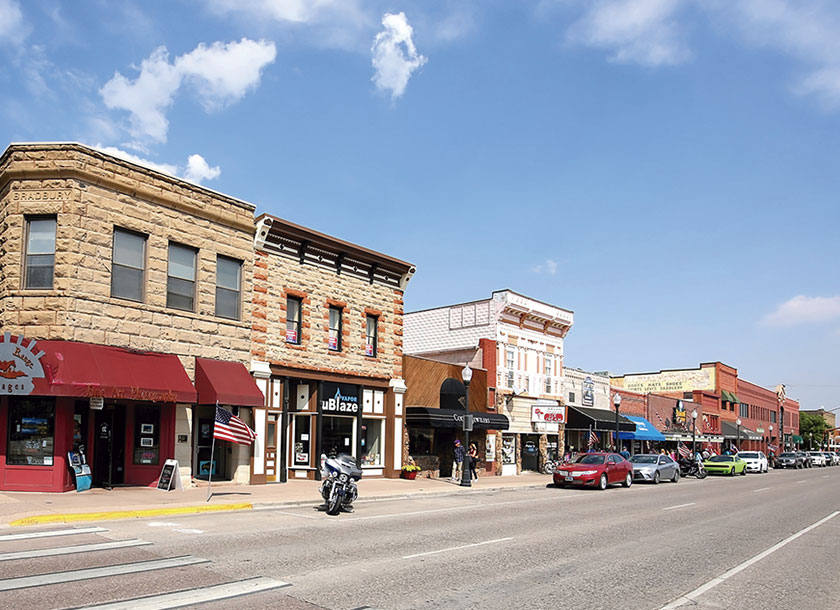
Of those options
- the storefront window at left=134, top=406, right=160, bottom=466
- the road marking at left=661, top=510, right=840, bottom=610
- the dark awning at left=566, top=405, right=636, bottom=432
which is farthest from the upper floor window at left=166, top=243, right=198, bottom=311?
the dark awning at left=566, top=405, right=636, bottom=432

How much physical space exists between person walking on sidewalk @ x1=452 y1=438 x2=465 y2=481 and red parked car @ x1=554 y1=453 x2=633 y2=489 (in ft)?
12.7

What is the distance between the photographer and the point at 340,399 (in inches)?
1065

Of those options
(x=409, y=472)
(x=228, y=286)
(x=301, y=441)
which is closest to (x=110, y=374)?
(x=228, y=286)

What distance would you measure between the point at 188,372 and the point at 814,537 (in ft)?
53.1

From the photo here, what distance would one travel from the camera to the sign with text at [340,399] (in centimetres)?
2648

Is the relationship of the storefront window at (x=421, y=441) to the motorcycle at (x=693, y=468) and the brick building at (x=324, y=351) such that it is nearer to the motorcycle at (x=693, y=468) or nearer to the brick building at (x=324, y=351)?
the brick building at (x=324, y=351)

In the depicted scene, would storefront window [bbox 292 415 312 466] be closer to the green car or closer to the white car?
the green car

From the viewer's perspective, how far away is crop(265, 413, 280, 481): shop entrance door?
79.8 feet

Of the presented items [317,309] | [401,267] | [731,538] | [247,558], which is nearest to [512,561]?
[247,558]

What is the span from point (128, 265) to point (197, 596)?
1436cm

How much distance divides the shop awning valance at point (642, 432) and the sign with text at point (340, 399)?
23.8 meters

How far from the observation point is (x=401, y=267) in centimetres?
2991

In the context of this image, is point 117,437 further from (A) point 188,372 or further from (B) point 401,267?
(B) point 401,267

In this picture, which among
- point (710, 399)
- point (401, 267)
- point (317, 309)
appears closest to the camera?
point (317, 309)
